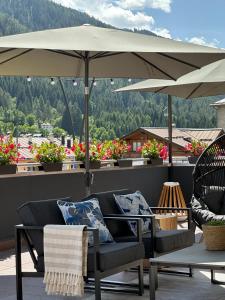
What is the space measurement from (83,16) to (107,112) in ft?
133

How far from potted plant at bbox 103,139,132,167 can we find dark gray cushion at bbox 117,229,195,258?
3.74 m

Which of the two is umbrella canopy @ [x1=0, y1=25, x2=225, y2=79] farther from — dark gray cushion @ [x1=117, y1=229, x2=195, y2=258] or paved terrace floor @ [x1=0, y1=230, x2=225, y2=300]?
paved terrace floor @ [x1=0, y1=230, x2=225, y2=300]

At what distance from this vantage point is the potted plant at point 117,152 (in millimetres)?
9562

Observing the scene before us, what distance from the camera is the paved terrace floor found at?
16.8 ft

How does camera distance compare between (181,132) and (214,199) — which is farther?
(181,132)

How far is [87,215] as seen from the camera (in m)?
5.21

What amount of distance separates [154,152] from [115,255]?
5.73m

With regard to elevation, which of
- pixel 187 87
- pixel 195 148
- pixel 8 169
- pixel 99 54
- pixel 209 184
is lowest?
pixel 209 184

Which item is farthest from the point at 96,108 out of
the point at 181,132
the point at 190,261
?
the point at 190,261

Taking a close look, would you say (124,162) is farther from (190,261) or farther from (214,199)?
(190,261)

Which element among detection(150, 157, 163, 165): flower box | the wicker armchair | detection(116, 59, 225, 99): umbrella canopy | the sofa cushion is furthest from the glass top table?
detection(150, 157, 163, 165): flower box

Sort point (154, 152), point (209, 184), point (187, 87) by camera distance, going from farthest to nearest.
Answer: point (154, 152) → point (187, 87) → point (209, 184)

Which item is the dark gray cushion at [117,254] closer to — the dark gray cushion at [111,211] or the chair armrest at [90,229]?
the chair armrest at [90,229]

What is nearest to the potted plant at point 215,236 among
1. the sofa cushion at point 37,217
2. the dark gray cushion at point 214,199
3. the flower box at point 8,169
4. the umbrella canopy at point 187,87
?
the sofa cushion at point 37,217
